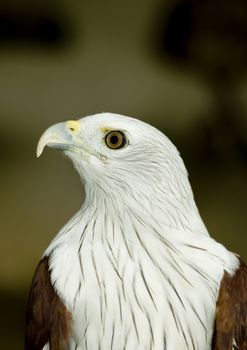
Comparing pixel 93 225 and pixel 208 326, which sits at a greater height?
pixel 93 225

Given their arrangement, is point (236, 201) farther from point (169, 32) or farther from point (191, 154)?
point (169, 32)

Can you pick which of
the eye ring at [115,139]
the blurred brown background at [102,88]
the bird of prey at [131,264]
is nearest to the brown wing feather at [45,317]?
the bird of prey at [131,264]

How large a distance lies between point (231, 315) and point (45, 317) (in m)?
0.65

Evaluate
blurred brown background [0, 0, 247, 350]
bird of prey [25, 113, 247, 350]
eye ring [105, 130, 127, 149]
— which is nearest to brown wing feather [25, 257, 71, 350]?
bird of prey [25, 113, 247, 350]

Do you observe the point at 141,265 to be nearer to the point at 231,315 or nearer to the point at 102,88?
the point at 231,315

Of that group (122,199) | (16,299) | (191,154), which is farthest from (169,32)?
(122,199)

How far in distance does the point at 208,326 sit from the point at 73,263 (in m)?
0.52

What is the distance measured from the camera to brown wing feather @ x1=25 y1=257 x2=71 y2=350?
371 cm

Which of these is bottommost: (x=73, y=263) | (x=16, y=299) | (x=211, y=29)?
(x=16, y=299)

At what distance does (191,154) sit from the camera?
6.53 metres

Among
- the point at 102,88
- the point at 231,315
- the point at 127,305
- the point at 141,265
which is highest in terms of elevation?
the point at 102,88

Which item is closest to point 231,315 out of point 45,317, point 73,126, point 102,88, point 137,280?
point 137,280

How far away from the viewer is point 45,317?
3.81 meters

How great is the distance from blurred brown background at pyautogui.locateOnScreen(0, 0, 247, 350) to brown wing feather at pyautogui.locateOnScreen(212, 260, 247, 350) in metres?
2.66
